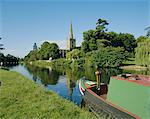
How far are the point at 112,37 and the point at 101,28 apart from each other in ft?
26.2

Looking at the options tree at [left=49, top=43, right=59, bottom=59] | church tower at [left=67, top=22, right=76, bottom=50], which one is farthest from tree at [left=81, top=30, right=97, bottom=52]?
church tower at [left=67, top=22, right=76, bottom=50]

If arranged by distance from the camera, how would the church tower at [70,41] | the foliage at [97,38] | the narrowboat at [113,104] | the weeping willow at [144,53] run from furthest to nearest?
the church tower at [70,41] → the foliage at [97,38] → the weeping willow at [144,53] → the narrowboat at [113,104]

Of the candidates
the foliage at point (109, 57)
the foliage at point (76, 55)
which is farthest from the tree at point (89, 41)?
the foliage at point (76, 55)

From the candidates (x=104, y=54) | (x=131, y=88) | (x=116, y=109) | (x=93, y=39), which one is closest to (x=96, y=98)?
(x=116, y=109)

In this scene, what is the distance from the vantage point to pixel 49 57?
102 m

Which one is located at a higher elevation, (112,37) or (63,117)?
(112,37)

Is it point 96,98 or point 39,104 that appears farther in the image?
point 96,98

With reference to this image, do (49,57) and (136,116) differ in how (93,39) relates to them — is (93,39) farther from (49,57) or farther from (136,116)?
(136,116)

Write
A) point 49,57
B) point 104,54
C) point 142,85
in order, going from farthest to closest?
point 49,57 → point 104,54 → point 142,85

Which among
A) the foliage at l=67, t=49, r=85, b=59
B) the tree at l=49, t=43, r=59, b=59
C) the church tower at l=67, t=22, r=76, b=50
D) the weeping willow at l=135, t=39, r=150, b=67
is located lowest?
the weeping willow at l=135, t=39, r=150, b=67

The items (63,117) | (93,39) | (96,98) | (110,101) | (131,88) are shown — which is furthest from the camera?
(93,39)

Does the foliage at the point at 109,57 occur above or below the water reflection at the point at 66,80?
above

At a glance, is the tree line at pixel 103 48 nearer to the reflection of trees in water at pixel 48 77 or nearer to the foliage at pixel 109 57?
the foliage at pixel 109 57

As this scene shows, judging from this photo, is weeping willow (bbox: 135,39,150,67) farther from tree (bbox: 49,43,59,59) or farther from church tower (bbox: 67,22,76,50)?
church tower (bbox: 67,22,76,50)
